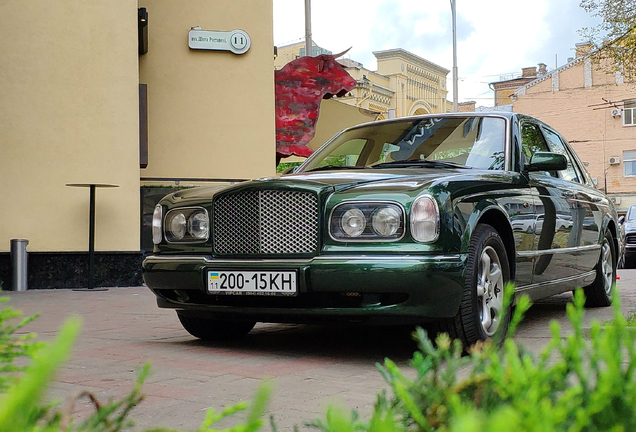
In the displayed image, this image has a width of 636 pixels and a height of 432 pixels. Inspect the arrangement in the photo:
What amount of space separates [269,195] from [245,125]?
979cm

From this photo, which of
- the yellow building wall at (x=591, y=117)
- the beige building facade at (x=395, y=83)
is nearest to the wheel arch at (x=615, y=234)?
the beige building facade at (x=395, y=83)

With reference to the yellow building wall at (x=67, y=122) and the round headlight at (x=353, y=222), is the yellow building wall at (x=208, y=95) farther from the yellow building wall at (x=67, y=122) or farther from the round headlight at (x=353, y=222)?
the round headlight at (x=353, y=222)

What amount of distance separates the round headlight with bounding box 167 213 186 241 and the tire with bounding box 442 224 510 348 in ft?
5.65

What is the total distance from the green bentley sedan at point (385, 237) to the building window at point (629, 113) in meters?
46.4

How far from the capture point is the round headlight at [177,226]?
4883 mm

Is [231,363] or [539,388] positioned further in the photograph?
[231,363]

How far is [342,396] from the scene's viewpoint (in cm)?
334

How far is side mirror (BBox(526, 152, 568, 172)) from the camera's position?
5.24 meters

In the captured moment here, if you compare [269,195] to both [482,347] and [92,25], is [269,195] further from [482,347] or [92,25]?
[92,25]

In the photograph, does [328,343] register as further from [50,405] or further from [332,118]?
[332,118]

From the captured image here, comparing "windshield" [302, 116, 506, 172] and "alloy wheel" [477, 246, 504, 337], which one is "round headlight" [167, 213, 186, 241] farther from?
"alloy wheel" [477, 246, 504, 337]

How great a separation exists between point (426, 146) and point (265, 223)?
1.51m

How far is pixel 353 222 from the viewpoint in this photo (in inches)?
164

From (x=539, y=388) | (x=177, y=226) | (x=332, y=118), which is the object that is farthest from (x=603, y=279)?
(x=332, y=118)
